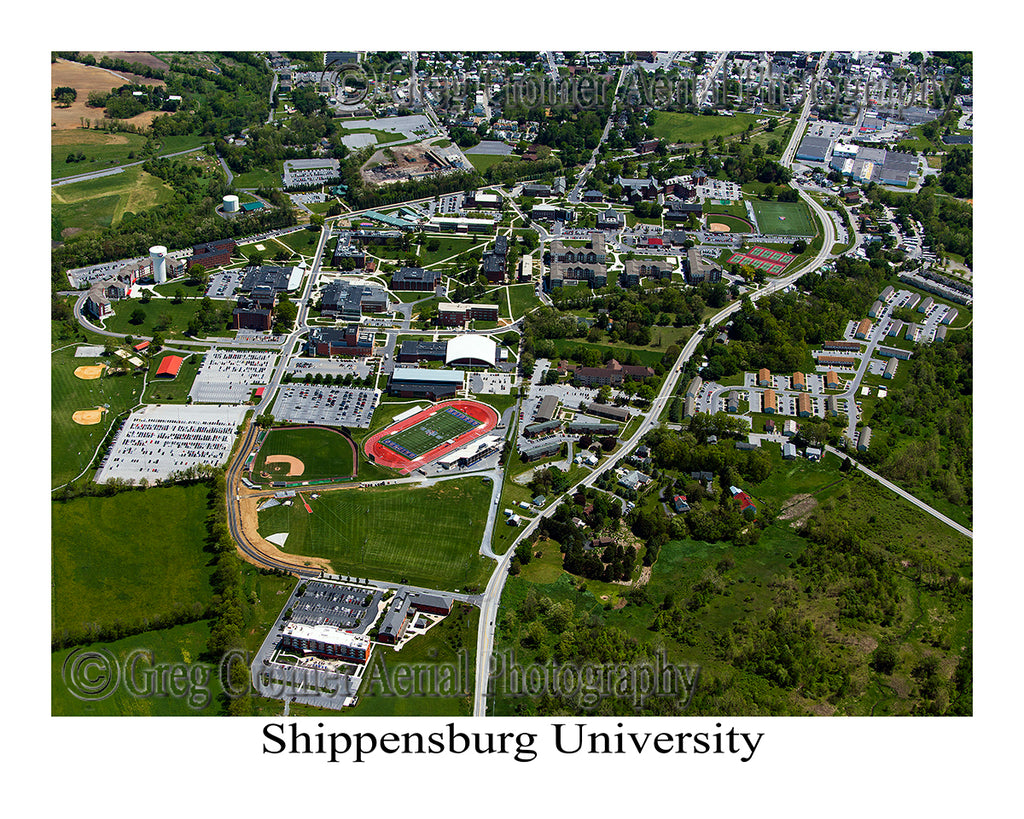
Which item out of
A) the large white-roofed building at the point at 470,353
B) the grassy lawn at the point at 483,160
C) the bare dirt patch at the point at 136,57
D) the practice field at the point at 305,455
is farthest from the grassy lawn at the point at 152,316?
the bare dirt patch at the point at 136,57

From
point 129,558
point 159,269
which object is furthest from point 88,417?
point 159,269

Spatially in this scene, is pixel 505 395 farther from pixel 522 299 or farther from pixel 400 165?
pixel 400 165

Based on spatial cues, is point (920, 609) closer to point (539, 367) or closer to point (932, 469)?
point (932, 469)

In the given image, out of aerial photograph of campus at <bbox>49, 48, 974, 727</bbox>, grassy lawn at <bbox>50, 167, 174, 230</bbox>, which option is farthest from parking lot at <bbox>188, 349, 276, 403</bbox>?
grassy lawn at <bbox>50, 167, 174, 230</bbox>

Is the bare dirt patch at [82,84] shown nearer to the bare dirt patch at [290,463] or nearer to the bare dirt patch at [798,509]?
the bare dirt patch at [290,463]

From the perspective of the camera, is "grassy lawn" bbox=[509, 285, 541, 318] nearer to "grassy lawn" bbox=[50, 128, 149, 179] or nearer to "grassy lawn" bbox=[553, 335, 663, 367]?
"grassy lawn" bbox=[553, 335, 663, 367]

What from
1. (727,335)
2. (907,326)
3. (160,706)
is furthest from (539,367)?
(160,706)
